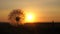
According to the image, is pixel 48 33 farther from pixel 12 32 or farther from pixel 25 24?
pixel 25 24

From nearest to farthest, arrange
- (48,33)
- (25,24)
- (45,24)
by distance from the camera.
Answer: (48,33) → (25,24) → (45,24)

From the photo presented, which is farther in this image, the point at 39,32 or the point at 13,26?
the point at 13,26

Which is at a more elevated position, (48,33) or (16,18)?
(16,18)

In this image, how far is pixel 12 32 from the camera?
26734mm

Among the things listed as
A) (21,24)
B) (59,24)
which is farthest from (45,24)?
(21,24)

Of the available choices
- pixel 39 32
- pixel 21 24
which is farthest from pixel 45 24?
pixel 39 32

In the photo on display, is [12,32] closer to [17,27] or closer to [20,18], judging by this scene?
[17,27]

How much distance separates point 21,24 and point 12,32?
5038mm

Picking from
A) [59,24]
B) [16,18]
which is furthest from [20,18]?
[59,24]

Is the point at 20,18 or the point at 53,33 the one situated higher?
the point at 20,18

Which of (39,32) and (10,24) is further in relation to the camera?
(10,24)

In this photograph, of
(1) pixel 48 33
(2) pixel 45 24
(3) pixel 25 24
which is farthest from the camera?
(2) pixel 45 24

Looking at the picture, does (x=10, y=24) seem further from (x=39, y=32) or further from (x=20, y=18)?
(x=39, y=32)

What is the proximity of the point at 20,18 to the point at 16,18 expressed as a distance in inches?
22.8
